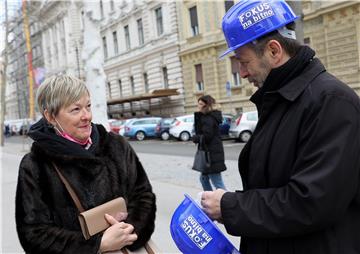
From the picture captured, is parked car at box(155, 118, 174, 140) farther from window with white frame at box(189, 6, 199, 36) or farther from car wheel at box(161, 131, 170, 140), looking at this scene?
window with white frame at box(189, 6, 199, 36)

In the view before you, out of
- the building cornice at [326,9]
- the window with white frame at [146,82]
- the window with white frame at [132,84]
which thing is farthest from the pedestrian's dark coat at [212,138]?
the window with white frame at [132,84]

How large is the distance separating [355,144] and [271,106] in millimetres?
356

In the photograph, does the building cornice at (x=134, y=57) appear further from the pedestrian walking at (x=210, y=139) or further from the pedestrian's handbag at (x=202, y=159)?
the pedestrian's handbag at (x=202, y=159)

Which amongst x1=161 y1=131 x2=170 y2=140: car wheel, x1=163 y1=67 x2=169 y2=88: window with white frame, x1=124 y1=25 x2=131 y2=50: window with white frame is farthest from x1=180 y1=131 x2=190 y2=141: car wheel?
x1=124 y1=25 x2=131 y2=50: window with white frame

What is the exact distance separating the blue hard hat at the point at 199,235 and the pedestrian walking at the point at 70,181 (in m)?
0.45

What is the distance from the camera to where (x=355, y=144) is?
1613mm

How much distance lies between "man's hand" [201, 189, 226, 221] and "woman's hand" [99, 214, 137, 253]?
539mm

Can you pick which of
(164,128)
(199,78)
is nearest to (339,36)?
(164,128)

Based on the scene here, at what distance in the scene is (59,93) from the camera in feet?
7.66

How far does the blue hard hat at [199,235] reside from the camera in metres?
1.89

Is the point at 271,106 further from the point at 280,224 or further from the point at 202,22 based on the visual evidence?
the point at 202,22

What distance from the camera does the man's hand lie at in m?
1.85

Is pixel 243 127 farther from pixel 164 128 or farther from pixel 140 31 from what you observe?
pixel 140 31

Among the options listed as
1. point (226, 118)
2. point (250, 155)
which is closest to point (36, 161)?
point (250, 155)
